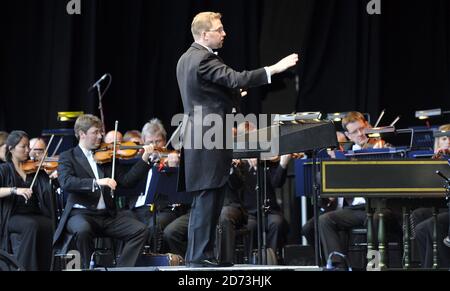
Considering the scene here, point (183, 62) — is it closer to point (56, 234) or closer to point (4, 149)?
point (56, 234)

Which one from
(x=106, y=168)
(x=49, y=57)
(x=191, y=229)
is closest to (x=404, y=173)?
(x=191, y=229)

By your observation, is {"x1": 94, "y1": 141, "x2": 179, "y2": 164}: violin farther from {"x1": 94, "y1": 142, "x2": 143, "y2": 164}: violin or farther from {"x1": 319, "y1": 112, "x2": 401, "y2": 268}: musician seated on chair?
{"x1": 319, "y1": 112, "x2": 401, "y2": 268}: musician seated on chair

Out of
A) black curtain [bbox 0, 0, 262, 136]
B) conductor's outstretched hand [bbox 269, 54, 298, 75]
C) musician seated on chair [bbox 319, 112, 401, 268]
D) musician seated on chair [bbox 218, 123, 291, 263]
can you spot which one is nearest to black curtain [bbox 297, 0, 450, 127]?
black curtain [bbox 0, 0, 262, 136]

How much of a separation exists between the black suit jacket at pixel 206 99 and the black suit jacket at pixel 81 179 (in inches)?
61.7

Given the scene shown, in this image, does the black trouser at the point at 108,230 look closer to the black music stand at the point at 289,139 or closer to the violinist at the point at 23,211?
the violinist at the point at 23,211

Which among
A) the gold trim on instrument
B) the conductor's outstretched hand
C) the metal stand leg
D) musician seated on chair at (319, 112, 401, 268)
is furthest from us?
musician seated on chair at (319, 112, 401, 268)

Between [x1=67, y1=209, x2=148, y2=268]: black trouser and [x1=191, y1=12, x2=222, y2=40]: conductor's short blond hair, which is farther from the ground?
[x1=191, y1=12, x2=222, y2=40]: conductor's short blond hair

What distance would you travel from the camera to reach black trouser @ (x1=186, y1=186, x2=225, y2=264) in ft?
18.9

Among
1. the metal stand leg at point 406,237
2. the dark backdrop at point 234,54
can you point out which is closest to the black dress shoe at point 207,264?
the metal stand leg at point 406,237

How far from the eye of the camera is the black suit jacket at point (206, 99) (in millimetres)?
5738

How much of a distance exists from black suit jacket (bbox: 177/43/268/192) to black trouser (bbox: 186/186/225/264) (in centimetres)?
7

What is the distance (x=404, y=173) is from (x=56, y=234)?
110 inches

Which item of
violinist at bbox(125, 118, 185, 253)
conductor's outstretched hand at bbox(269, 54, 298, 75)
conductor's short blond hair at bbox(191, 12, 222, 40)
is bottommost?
violinist at bbox(125, 118, 185, 253)

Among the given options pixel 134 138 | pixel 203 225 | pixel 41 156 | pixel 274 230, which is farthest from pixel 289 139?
pixel 41 156
